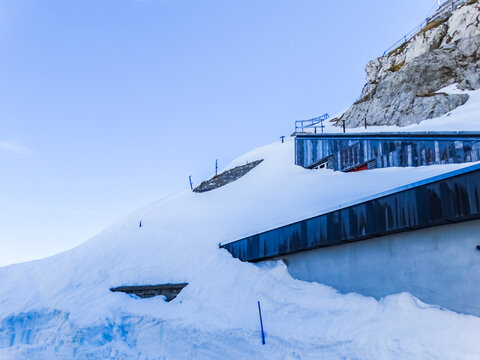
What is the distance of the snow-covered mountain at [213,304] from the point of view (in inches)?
322

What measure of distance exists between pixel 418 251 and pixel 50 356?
10377mm

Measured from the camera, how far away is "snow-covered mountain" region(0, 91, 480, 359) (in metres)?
8.19

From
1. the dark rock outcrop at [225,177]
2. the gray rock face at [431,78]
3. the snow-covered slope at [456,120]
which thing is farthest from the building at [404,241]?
the gray rock face at [431,78]

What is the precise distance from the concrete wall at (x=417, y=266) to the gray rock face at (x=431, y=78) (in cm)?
3042

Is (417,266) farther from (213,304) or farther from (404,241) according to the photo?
(213,304)

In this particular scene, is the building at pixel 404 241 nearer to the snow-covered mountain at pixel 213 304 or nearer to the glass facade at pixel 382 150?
the glass facade at pixel 382 150

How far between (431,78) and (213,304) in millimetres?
39726

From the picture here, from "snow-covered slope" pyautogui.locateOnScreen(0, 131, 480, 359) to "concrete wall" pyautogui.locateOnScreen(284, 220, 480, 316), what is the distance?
0.36 meters

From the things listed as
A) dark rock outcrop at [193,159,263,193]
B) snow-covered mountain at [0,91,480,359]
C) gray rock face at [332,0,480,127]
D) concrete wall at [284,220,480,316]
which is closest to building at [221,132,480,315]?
concrete wall at [284,220,480,316]

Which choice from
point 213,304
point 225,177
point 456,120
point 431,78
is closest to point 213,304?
point 213,304

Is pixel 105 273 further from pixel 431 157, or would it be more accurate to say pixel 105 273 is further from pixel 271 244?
pixel 431 157

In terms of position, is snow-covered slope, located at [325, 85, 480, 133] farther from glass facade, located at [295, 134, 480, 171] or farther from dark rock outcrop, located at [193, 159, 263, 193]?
dark rock outcrop, located at [193, 159, 263, 193]

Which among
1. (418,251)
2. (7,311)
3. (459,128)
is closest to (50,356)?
(7,311)

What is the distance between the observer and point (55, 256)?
1880cm
